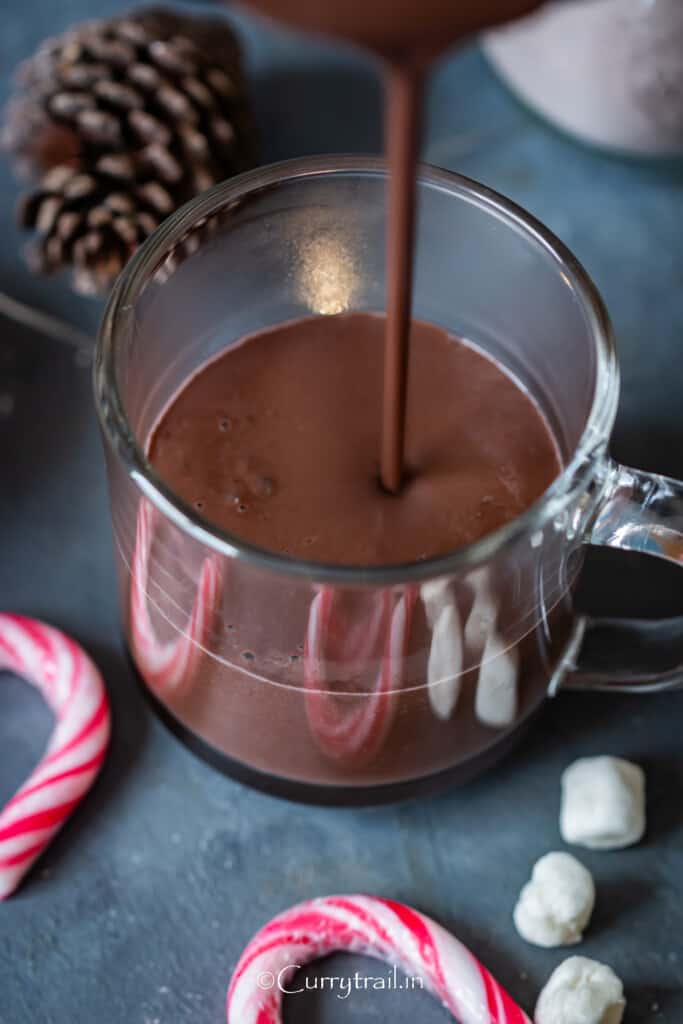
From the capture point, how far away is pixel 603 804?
3.34 feet

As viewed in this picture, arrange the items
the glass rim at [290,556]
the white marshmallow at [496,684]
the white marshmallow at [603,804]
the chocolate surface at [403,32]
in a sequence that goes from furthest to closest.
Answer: the white marshmallow at [603,804]
the white marshmallow at [496,684]
the glass rim at [290,556]
the chocolate surface at [403,32]

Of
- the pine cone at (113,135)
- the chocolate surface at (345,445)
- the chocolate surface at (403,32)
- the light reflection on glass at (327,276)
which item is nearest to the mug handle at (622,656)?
the chocolate surface at (345,445)

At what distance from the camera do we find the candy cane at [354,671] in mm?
822

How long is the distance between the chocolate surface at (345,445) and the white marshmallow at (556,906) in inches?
11.0

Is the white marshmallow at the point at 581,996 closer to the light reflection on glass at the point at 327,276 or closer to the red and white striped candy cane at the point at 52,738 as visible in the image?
the red and white striped candy cane at the point at 52,738

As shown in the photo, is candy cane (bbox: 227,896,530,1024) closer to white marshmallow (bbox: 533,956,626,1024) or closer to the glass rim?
white marshmallow (bbox: 533,956,626,1024)

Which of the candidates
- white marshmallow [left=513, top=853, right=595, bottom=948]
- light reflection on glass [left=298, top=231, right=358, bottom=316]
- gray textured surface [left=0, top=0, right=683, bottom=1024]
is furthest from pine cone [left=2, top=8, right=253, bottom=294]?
white marshmallow [left=513, top=853, right=595, bottom=948]

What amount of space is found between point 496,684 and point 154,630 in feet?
0.81

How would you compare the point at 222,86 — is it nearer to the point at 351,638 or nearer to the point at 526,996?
the point at 351,638

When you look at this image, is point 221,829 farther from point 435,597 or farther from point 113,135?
point 113,135

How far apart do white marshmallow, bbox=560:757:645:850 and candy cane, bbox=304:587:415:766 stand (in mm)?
184

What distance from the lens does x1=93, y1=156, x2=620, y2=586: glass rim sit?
0.78m

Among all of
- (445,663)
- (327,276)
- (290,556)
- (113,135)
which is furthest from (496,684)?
(113,135)

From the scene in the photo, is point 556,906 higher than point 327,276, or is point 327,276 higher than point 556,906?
point 327,276
